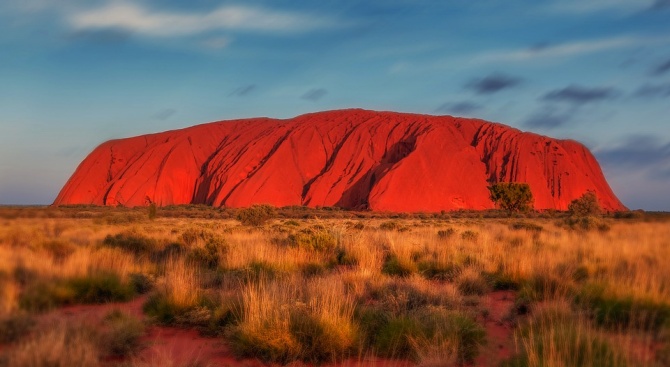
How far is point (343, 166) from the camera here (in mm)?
63500

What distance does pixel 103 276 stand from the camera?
827 centimetres

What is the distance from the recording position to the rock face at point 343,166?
5950 cm

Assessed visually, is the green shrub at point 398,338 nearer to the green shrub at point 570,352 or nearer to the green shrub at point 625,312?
the green shrub at point 570,352

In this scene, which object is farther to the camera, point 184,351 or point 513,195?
point 513,195

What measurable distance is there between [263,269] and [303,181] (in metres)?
54.5

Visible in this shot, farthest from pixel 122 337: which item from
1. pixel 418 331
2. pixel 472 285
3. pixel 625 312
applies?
pixel 625 312

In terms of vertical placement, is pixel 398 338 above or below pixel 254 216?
below

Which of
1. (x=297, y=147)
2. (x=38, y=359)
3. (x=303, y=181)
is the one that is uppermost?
(x=297, y=147)

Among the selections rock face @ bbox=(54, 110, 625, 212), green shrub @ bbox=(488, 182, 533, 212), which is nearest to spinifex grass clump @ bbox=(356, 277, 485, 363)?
green shrub @ bbox=(488, 182, 533, 212)

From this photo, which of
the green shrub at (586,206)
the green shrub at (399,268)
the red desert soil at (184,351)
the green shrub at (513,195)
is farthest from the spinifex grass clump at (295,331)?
the green shrub at (513,195)

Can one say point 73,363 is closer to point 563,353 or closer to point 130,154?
point 563,353

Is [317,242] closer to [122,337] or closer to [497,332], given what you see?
[497,332]

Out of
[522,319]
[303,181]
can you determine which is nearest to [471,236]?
[522,319]

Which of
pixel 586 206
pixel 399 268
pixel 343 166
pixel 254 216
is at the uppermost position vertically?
pixel 343 166
